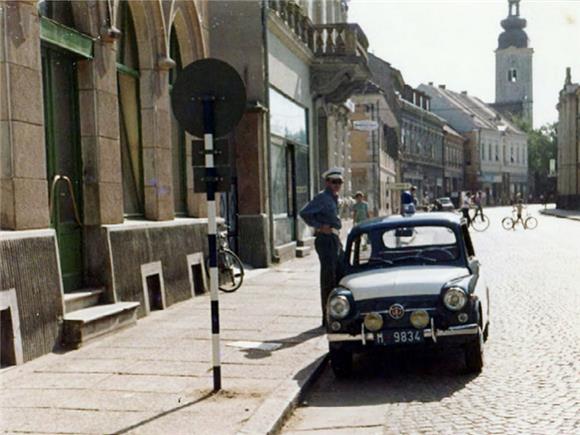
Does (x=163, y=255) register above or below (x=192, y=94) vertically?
below

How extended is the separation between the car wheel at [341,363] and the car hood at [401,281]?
1.78ft

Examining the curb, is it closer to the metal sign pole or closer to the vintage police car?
the vintage police car

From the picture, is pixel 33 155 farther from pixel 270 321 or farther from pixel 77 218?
pixel 270 321

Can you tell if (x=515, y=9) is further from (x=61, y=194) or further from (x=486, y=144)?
Answer: (x=61, y=194)

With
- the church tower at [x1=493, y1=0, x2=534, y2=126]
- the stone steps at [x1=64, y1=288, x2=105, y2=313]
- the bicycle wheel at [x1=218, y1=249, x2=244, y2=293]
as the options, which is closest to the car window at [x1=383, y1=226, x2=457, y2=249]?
the stone steps at [x1=64, y1=288, x2=105, y2=313]

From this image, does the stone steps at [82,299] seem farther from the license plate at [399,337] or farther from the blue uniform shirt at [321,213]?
the license plate at [399,337]

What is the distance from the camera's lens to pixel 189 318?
11.1m

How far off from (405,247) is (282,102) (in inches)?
523

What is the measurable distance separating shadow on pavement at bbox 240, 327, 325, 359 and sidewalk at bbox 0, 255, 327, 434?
1cm

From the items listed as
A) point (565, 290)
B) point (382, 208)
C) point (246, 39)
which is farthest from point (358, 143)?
point (565, 290)

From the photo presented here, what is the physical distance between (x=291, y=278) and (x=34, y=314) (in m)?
8.90

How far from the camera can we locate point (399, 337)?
24.3ft

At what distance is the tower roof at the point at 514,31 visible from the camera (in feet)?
389

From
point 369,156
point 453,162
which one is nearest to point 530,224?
point 369,156
